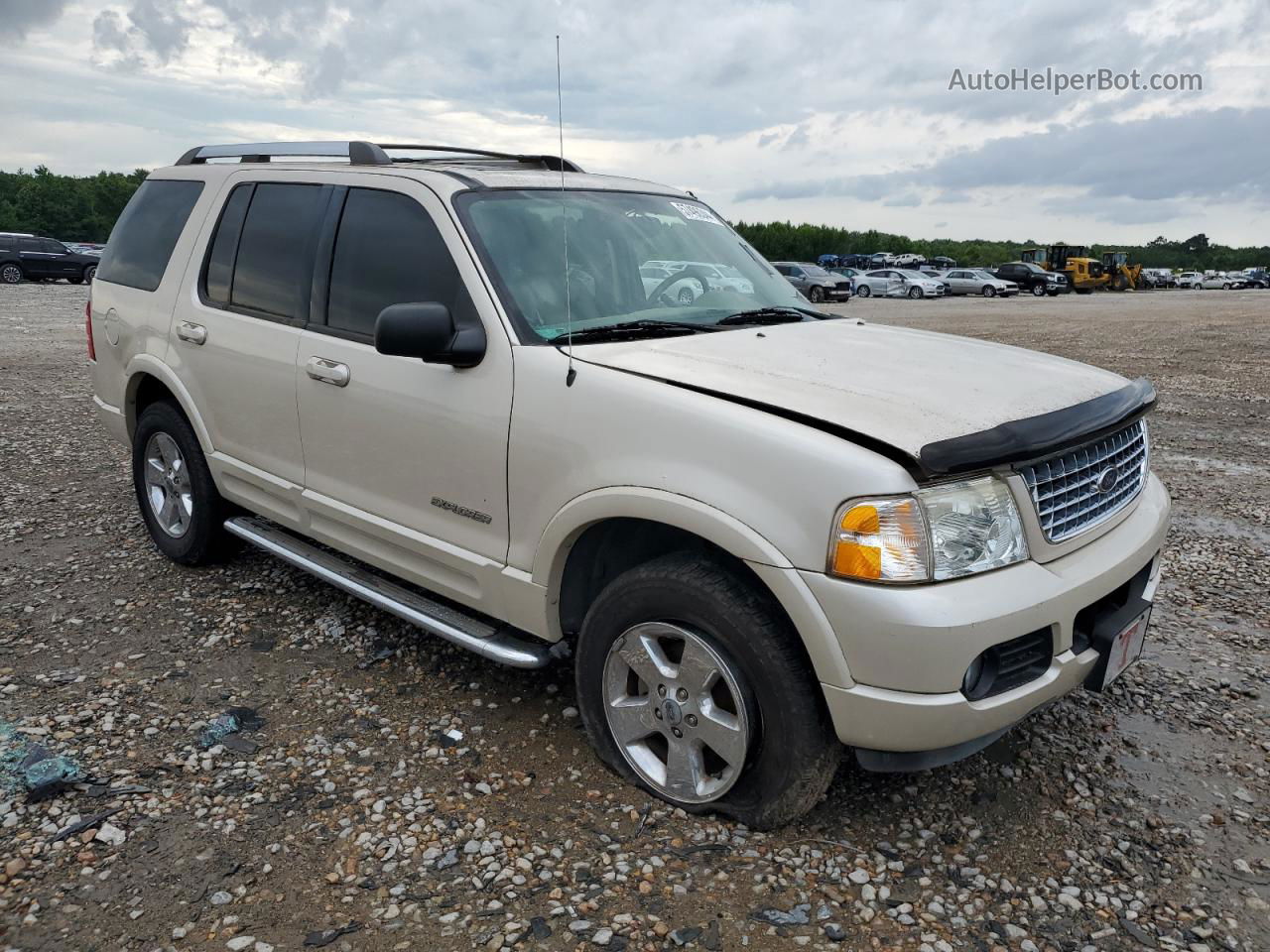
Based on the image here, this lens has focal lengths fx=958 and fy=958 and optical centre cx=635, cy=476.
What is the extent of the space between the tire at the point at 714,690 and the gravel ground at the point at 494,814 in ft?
0.48

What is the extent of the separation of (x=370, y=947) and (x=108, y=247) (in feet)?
14.3

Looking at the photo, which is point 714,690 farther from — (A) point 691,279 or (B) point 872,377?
(A) point 691,279

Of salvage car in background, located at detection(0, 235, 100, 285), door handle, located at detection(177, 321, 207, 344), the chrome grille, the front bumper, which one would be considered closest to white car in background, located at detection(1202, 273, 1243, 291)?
salvage car in background, located at detection(0, 235, 100, 285)

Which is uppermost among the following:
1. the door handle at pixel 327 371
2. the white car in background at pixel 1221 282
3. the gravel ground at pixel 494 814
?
the door handle at pixel 327 371

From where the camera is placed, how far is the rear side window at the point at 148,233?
15.6 feet

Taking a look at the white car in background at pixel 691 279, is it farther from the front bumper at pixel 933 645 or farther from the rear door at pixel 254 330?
the front bumper at pixel 933 645

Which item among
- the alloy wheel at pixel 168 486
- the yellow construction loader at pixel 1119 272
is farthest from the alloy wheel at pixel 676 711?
the yellow construction loader at pixel 1119 272

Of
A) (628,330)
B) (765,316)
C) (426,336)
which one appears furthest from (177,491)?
(765,316)

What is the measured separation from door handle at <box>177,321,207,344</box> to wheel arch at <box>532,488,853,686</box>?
2.31 metres

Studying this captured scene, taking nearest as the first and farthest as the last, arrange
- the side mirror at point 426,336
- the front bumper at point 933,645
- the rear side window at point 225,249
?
the front bumper at point 933,645 < the side mirror at point 426,336 < the rear side window at point 225,249

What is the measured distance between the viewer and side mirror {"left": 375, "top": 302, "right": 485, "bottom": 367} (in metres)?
2.98

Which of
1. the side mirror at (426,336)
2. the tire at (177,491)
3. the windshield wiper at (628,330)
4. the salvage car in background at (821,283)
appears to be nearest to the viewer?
the side mirror at (426,336)

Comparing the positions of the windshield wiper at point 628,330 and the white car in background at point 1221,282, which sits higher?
the windshield wiper at point 628,330

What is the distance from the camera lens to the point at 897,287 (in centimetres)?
4019
